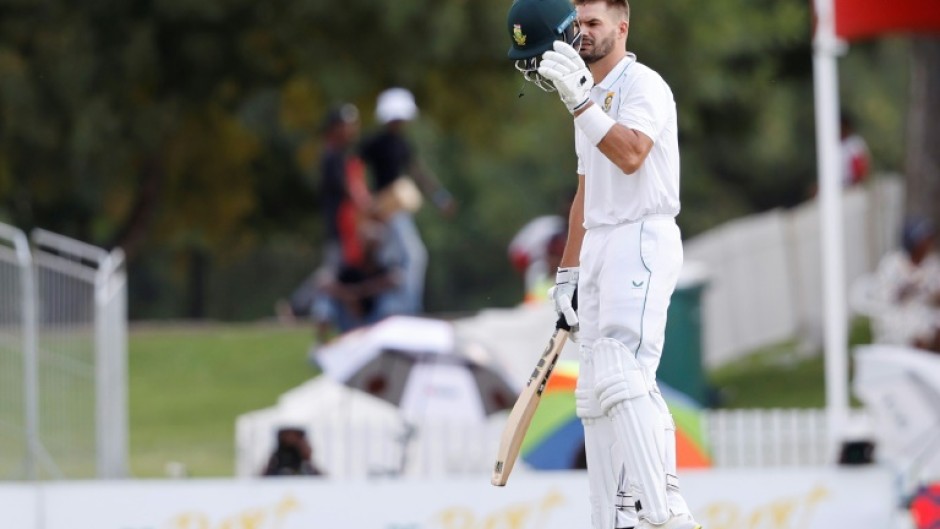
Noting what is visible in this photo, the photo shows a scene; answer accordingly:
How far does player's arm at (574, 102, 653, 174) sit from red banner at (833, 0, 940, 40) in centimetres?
636

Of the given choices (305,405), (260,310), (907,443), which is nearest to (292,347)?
(305,405)

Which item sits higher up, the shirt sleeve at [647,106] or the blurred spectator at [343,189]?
the blurred spectator at [343,189]

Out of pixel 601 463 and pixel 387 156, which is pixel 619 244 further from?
pixel 387 156

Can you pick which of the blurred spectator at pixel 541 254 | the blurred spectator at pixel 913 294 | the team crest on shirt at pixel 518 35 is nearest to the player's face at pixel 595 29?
the team crest on shirt at pixel 518 35

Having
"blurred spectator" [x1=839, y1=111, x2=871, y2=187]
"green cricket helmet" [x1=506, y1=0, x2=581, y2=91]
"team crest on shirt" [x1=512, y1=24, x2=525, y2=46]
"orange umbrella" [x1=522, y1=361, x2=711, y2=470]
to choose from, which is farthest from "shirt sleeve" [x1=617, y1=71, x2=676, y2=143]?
"blurred spectator" [x1=839, y1=111, x2=871, y2=187]

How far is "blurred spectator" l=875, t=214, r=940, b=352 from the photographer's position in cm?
1469

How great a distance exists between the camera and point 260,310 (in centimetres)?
3869

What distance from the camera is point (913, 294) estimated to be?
48.7ft

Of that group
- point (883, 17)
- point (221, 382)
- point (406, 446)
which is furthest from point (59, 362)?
point (221, 382)

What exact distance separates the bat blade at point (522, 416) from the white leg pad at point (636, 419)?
0.96ft

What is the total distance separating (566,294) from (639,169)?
→ 58 centimetres

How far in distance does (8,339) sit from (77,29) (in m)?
7.35

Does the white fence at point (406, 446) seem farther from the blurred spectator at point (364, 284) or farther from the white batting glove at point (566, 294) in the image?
the white batting glove at point (566, 294)

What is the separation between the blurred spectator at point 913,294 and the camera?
48.2ft
